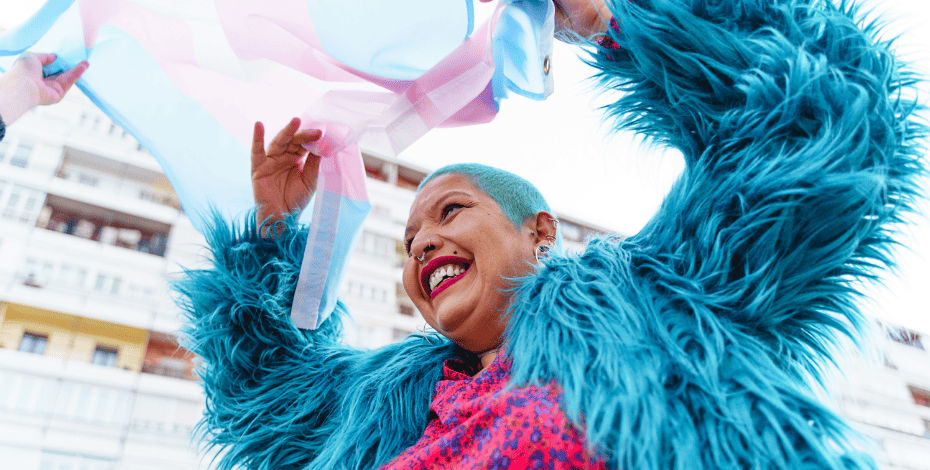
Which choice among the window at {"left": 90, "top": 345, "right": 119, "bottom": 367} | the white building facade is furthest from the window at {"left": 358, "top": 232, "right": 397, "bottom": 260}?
the window at {"left": 90, "top": 345, "right": 119, "bottom": 367}

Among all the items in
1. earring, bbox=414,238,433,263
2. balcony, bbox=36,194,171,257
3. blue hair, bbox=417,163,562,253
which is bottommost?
earring, bbox=414,238,433,263

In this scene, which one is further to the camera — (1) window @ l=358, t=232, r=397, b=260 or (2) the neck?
(1) window @ l=358, t=232, r=397, b=260

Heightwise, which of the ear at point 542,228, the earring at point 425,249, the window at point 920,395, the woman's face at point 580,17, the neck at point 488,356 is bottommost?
the neck at point 488,356

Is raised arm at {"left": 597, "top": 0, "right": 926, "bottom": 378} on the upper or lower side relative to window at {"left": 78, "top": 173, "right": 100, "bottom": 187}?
lower

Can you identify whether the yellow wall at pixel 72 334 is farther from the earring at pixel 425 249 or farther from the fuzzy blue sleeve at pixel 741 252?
the fuzzy blue sleeve at pixel 741 252

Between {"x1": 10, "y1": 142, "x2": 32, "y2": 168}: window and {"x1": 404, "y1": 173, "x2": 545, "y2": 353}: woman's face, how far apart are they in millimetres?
11594

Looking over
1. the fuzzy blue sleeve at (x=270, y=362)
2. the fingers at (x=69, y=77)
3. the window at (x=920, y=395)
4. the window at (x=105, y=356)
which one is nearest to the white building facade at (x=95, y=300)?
the window at (x=105, y=356)

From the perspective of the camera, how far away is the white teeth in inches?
40.9

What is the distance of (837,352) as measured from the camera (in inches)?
29.4

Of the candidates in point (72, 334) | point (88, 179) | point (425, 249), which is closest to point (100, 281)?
point (72, 334)

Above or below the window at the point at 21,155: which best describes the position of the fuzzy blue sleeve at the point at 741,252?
below

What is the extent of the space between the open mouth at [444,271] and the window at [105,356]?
1038cm

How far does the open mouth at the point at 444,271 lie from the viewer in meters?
1.03

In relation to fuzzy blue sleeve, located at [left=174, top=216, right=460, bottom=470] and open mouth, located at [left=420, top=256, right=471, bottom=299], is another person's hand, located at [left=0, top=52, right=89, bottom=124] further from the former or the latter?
open mouth, located at [left=420, top=256, right=471, bottom=299]
